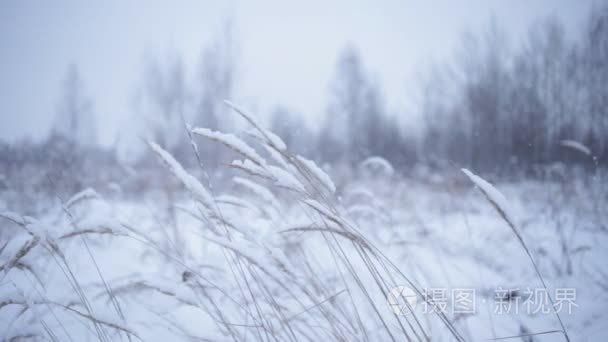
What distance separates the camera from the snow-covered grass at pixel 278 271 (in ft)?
2.13

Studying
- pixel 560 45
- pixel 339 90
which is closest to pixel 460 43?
pixel 560 45

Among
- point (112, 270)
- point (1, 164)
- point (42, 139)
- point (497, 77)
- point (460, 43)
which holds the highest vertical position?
point (460, 43)

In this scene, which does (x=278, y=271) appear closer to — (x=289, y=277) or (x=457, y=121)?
(x=289, y=277)

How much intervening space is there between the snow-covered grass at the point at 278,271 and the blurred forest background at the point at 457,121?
198cm

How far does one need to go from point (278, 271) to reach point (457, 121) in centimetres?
1345

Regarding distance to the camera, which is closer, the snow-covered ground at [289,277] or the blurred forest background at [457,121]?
the snow-covered ground at [289,277]

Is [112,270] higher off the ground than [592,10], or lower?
lower

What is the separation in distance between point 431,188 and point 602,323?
4.05 metres

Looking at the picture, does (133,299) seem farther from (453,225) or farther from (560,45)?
(560,45)

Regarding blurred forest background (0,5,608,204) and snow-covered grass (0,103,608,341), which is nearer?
snow-covered grass (0,103,608,341)

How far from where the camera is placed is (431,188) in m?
5.09

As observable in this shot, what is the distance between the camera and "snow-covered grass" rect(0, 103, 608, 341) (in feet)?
2.13

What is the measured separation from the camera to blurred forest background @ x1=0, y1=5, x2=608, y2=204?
5453 millimetres

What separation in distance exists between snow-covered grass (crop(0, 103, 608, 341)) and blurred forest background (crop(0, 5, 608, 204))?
6.50 feet
